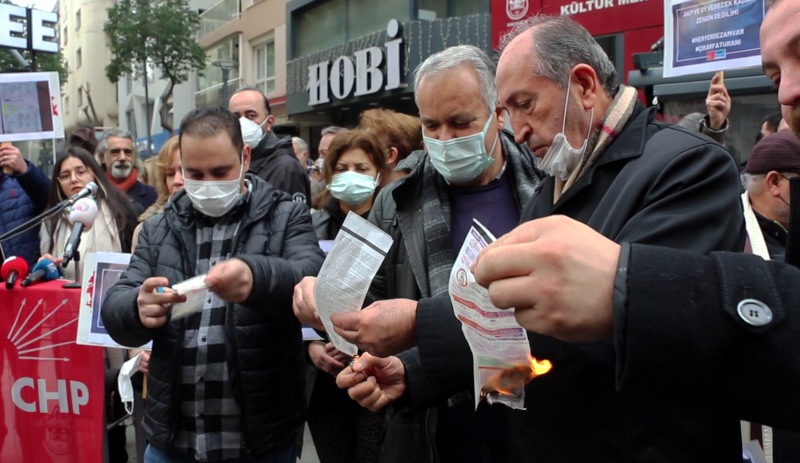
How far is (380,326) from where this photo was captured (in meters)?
1.52

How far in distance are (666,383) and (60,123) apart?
521cm

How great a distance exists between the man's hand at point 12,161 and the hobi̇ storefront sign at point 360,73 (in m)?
11.5

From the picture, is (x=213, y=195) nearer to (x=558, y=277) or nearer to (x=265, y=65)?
(x=558, y=277)

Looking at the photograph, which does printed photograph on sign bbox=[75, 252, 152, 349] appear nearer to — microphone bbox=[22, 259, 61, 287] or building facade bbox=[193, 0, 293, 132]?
microphone bbox=[22, 259, 61, 287]

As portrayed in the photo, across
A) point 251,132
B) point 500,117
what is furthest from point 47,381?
point 500,117

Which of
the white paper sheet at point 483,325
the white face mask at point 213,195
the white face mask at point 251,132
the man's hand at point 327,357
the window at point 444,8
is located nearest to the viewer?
the white paper sheet at point 483,325

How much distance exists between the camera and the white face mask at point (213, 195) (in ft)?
8.54

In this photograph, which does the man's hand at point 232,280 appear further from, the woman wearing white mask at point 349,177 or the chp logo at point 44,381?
the chp logo at point 44,381

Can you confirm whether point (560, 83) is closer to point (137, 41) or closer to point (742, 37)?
point (742, 37)

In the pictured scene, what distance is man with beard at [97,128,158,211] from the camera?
562cm

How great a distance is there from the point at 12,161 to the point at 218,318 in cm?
305

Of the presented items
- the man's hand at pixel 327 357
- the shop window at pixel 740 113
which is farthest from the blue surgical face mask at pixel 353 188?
the shop window at pixel 740 113

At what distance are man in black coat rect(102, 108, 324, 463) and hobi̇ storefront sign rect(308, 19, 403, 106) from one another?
13.4 meters

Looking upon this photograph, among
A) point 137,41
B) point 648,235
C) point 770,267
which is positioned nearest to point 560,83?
point 648,235
